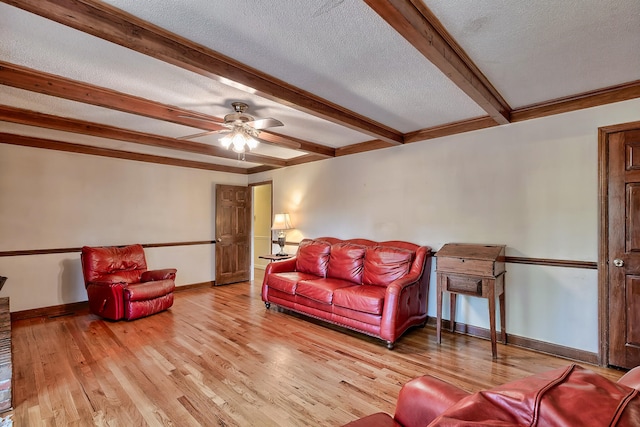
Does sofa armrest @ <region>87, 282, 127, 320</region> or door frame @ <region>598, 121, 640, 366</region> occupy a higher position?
door frame @ <region>598, 121, 640, 366</region>

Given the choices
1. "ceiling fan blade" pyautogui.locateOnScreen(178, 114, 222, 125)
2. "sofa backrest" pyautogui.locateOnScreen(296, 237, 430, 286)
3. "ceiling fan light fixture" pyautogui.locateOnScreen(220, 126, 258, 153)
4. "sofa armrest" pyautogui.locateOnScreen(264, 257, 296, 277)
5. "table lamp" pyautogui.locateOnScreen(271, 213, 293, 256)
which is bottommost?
"sofa armrest" pyautogui.locateOnScreen(264, 257, 296, 277)

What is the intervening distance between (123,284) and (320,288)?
250 cm

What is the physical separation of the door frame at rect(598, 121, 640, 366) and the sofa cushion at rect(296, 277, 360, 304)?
2376 mm

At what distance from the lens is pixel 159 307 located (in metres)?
4.15

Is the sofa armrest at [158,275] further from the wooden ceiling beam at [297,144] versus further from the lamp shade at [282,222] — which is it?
the wooden ceiling beam at [297,144]

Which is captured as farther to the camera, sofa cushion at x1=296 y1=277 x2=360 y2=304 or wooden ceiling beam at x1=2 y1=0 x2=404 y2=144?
sofa cushion at x1=296 y1=277 x2=360 y2=304

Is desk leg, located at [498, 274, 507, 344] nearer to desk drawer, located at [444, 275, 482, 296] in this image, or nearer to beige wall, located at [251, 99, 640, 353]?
beige wall, located at [251, 99, 640, 353]

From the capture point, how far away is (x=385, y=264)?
3.73 meters

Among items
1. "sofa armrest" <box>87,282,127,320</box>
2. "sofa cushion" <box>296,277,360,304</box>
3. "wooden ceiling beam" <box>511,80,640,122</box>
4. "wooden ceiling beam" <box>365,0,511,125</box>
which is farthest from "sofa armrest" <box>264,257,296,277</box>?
"wooden ceiling beam" <box>511,80,640,122</box>

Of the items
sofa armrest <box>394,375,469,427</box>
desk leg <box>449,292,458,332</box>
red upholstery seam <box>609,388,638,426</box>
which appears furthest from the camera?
desk leg <box>449,292,458,332</box>

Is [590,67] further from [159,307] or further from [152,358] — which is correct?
[159,307]

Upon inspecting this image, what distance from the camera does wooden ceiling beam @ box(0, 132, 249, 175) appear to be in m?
3.95

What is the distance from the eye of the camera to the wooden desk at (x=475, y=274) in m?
2.86

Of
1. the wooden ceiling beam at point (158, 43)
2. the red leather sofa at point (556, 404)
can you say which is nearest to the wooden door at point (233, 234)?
the wooden ceiling beam at point (158, 43)
